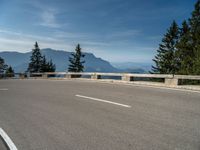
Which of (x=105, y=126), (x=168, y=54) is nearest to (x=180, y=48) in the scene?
(x=168, y=54)

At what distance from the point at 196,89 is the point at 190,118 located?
5.85m

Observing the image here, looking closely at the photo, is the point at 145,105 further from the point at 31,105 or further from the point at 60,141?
the point at 31,105

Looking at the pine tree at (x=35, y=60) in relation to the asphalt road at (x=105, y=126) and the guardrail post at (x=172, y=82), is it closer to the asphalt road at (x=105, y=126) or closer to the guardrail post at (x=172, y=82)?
the guardrail post at (x=172, y=82)

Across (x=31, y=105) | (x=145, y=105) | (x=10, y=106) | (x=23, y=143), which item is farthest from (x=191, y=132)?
(x=10, y=106)

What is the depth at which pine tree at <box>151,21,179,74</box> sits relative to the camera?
42.1 metres

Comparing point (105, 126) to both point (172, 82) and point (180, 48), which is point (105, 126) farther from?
point (180, 48)

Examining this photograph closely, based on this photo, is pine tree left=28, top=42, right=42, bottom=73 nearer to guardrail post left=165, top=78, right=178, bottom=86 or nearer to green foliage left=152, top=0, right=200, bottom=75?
green foliage left=152, top=0, right=200, bottom=75

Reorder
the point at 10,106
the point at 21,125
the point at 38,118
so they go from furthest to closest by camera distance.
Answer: the point at 10,106
the point at 38,118
the point at 21,125

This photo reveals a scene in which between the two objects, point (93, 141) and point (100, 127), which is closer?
point (93, 141)

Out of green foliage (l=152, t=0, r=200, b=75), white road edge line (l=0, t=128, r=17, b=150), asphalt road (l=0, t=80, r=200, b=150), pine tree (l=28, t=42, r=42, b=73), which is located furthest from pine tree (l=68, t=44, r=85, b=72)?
white road edge line (l=0, t=128, r=17, b=150)

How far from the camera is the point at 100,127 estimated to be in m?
5.09

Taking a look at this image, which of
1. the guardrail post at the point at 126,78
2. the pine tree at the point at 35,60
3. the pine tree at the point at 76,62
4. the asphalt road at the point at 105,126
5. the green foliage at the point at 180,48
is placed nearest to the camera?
the asphalt road at the point at 105,126

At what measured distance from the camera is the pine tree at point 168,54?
42.1 meters

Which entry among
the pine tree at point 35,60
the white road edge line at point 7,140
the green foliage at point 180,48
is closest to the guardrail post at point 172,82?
the white road edge line at point 7,140
